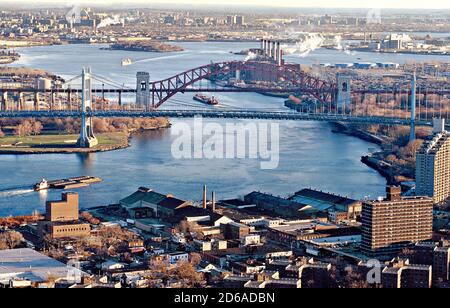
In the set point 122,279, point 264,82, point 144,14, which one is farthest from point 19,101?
point 144,14

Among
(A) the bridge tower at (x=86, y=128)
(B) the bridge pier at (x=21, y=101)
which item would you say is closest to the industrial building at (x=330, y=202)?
(A) the bridge tower at (x=86, y=128)

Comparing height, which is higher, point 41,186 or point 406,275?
point 406,275

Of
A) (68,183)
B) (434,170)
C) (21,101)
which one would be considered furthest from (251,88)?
(434,170)

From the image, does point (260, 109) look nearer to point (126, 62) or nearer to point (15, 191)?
point (15, 191)

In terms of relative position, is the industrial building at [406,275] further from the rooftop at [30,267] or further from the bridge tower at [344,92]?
the bridge tower at [344,92]

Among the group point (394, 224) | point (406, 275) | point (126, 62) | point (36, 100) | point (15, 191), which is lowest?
point (126, 62)

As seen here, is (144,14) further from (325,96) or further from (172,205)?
(172,205)
